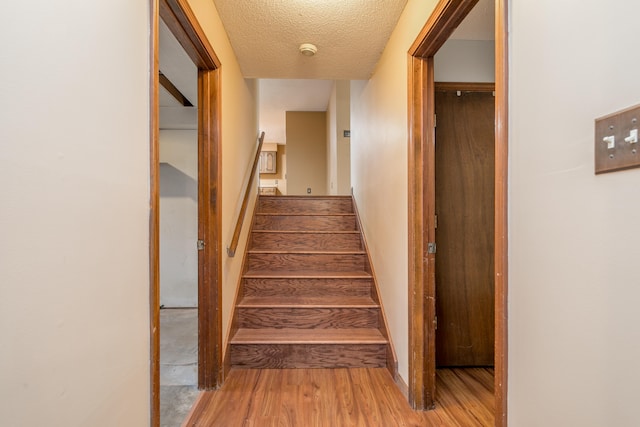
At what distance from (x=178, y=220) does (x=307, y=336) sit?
8.28ft

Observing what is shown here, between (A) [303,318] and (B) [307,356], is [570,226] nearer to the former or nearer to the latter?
(B) [307,356]

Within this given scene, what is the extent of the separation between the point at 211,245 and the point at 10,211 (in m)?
1.42

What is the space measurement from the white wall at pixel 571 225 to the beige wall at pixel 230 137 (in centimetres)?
154

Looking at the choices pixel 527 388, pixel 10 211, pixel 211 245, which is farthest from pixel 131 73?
pixel 527 388

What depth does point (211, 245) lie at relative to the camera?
201 centimetres

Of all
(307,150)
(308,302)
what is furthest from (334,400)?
(307,150)

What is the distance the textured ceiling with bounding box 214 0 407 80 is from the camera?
1908 mm

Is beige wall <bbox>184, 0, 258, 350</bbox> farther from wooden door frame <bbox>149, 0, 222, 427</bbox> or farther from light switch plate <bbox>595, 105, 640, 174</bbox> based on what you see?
light switch plate <bbox>595, 105, 640, 174</bbox>

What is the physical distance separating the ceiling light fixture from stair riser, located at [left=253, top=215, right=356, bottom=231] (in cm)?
179

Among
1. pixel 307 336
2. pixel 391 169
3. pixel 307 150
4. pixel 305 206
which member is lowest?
pixel 307 336

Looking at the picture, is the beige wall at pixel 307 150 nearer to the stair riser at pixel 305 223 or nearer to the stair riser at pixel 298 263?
the stair riser at pixel 305 223

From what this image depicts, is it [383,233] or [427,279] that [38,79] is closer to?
[427,279]

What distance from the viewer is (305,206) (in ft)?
13.2

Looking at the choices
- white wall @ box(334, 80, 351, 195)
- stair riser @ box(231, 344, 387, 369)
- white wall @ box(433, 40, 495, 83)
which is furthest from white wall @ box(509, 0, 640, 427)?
white wall @ box(334, 80, 351, 195)
